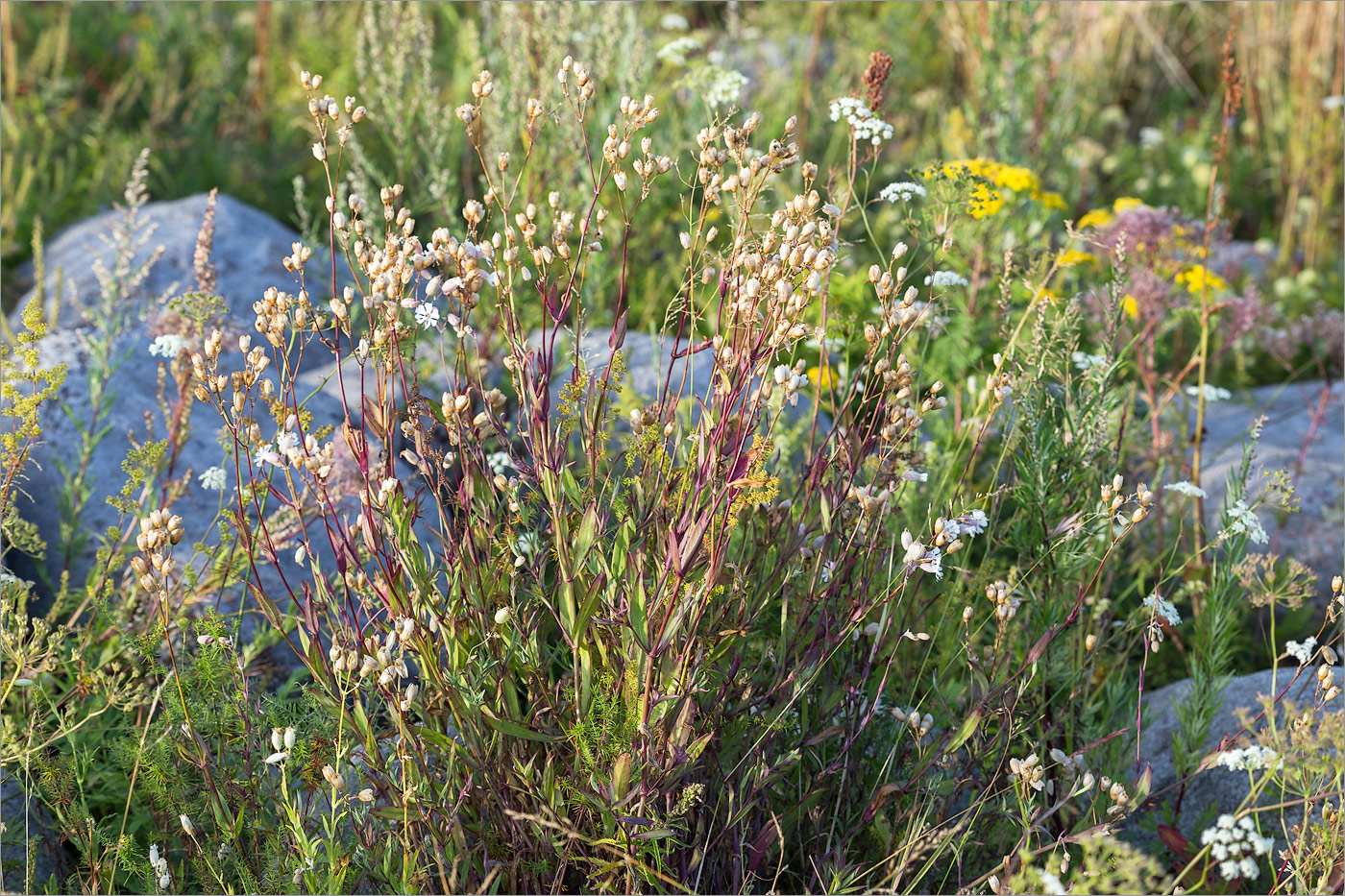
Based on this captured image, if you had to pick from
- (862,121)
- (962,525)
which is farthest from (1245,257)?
(962,525)

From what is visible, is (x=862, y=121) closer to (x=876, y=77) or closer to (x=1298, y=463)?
(x=876, y=77)

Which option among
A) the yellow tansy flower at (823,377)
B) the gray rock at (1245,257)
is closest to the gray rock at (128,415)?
the yellow tansy flower at (823,377)

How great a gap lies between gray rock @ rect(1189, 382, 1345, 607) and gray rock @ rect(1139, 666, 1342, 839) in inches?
22.8

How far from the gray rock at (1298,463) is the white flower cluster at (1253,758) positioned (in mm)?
1355

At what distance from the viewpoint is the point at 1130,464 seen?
→ 3.24 meters

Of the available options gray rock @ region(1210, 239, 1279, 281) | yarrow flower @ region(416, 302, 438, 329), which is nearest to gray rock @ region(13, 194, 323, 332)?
yarrow flower @ region(416, 302, 438, 329)

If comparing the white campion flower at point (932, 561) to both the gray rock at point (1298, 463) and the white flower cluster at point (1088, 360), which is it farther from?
the gray rock at point (1298, 463)

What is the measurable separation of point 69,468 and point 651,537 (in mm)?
1896

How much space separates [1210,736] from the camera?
256cm

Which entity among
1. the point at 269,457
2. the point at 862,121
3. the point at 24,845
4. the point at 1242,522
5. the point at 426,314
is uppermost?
the point at 862,121

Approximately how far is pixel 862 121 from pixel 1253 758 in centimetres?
130

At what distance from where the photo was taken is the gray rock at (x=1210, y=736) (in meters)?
2.43

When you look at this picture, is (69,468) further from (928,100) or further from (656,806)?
(928,100)

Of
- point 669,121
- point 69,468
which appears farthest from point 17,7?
point 69,468
